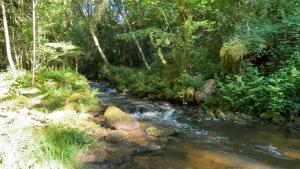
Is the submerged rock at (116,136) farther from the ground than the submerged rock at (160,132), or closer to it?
farther from the ground

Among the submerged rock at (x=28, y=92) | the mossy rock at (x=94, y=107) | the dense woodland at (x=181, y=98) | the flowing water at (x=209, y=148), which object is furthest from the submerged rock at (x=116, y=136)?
the submerged rock at (x=28, y=92)

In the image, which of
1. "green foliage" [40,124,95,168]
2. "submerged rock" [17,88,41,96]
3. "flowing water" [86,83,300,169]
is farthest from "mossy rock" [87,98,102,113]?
"green foliage" [40,124,95,168]

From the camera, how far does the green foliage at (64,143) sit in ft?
16.0

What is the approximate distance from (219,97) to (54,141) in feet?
21.4

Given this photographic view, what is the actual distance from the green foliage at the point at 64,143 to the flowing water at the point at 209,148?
1.49ft

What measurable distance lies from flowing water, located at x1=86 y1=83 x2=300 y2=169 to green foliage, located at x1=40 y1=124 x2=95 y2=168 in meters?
0.45

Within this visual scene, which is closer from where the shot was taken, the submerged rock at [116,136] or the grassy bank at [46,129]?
the grassy bank at [46,129]

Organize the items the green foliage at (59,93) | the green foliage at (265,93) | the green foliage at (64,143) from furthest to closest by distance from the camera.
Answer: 1. the green foliage at (59,93)
2. the green foliage at (265,93)
3. the green foliage at (64,143)

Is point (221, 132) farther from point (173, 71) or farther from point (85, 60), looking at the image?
point (85, 60)

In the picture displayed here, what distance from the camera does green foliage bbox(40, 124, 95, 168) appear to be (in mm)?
4863

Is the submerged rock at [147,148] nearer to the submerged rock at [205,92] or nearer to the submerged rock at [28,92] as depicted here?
the submerged rock at [205,92]

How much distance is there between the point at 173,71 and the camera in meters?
13.4

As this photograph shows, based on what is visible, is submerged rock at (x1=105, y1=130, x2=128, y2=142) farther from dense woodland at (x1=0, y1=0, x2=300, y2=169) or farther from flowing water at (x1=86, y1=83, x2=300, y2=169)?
flowing water at (x1=86, y1=83, x2=300, y2=169)

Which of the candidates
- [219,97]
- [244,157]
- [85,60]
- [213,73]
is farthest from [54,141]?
[85,60]
